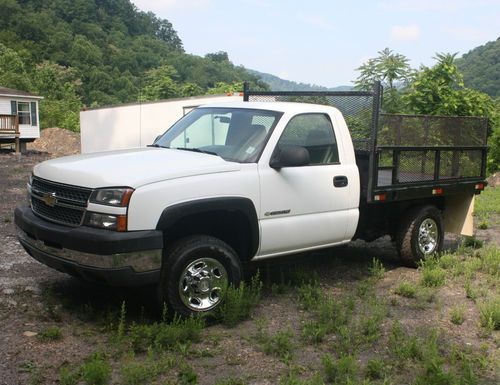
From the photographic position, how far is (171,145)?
6.13 metres

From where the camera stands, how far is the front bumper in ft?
14.7

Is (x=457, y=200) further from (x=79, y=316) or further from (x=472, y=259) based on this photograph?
(x=79, y=316)

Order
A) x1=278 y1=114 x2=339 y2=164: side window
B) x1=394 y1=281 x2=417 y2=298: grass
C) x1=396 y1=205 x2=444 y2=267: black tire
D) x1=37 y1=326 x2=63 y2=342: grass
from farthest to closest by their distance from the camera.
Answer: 1. x1=396 y1=205 x2=444 y2=267: black tire
2. x1=394 y1=281 x2=417 y2=298: grass
3. x1=278 y1=114 x2=339 y2=164: side window
4. x1=37 y1=326 x2=63 y2=342: grass

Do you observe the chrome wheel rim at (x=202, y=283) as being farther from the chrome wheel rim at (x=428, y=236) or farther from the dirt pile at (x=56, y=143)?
the dirt pile at (x=56, y=143)

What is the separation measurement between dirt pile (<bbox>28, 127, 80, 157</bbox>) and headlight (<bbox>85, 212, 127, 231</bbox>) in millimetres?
28547

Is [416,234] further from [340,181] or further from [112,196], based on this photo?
[112,196]

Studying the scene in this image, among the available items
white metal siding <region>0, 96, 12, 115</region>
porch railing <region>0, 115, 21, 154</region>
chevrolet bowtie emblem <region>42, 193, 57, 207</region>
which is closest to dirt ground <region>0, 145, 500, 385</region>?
chevrolet bowtie emblem <region>42, 193, 57, 207</region>

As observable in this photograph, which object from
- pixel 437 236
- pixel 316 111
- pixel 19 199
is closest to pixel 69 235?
pixel 316 111

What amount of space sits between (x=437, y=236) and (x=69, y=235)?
483cm

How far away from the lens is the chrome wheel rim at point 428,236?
7.33 meters

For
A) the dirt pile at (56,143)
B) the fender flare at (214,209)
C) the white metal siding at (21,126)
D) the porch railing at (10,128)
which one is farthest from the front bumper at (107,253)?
the white metal siding at (21,126)

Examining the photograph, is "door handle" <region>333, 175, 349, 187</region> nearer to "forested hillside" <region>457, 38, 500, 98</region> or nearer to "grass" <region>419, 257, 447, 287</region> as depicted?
"grass" <region>419, 257, 447, 287</region>

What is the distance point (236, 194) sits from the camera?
5168 mm

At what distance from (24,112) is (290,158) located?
102 ft
